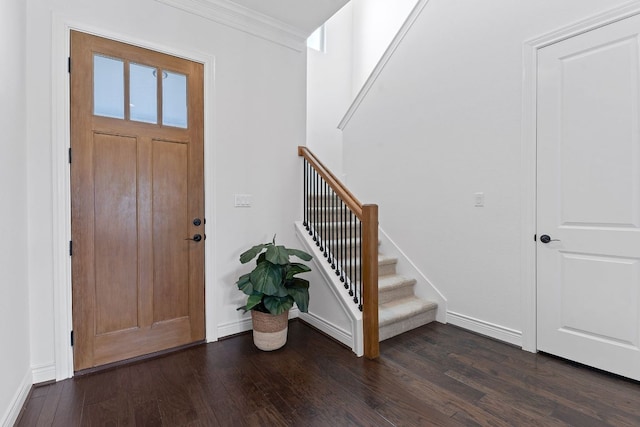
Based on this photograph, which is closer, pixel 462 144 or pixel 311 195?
pixel 462 144

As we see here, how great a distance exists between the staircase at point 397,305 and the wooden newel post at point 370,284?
33cm

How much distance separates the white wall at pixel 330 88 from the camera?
16.2 feet

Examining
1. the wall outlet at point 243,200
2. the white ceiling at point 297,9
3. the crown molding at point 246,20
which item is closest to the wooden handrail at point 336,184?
the wall outlet at point 243,200

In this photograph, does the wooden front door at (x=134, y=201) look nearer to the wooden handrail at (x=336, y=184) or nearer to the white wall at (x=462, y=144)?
the wooden handrail at (x=336, y=184)

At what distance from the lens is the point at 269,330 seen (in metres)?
Result: 2.46

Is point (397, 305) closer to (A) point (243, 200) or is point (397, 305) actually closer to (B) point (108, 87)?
(A) point (243, 200)

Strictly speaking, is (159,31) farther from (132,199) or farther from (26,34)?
(132,199)

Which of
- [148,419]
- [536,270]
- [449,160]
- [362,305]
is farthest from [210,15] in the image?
[536,270]

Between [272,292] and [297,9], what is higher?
[297,9]

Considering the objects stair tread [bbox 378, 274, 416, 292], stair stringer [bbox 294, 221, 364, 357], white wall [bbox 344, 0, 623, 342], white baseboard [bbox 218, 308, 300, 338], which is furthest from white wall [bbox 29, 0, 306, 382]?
Answer: white wall [bbox 344, 0, 623, 342]

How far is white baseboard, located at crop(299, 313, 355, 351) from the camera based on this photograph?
253cm

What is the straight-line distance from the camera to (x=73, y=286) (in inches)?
82.5

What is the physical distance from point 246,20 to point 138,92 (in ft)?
3.90

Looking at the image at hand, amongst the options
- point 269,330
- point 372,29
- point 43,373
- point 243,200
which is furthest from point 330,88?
point 43,373
